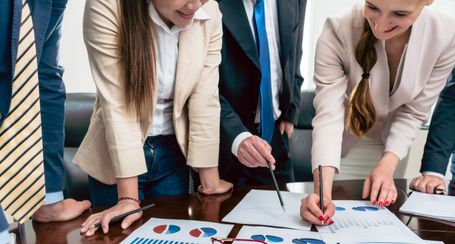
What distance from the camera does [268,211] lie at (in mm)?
1118

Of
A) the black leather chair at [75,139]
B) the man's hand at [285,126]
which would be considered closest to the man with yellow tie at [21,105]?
the man's hand at [285,126]

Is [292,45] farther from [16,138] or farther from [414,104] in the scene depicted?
[16,138]

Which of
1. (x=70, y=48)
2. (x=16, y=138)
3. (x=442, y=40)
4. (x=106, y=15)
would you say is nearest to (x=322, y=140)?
(x=442, y=40)

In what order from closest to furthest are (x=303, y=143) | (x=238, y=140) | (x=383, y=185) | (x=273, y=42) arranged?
(x=383, y=185) < (x=238, y=140) < (x=273, y=42) < (x=303, y=143)

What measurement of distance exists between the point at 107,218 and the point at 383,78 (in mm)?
926

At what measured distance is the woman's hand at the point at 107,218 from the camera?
3.19 ft

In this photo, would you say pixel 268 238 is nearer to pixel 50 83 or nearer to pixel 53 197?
pixel 53 197

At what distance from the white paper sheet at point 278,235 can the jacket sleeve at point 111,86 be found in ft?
1.13

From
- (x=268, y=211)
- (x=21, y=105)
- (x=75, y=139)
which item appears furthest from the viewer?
(x=75, y=139)

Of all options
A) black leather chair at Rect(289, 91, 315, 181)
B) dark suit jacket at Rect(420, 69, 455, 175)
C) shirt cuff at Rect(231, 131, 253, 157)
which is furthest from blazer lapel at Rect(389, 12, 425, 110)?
black leather chair at Rect(289, 91, 315, 181)

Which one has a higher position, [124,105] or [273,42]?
[273,42]

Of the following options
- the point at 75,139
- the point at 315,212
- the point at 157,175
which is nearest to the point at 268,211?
the point at 315,212

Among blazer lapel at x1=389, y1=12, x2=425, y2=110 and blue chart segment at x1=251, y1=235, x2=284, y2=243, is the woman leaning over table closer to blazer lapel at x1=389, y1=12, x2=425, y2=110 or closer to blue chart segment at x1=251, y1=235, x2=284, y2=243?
blue chart segment at x1=251, y1=235, x2=284, y2=243

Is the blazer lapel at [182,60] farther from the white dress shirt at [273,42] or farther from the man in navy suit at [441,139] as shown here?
the man in navy suit at [441,139]
